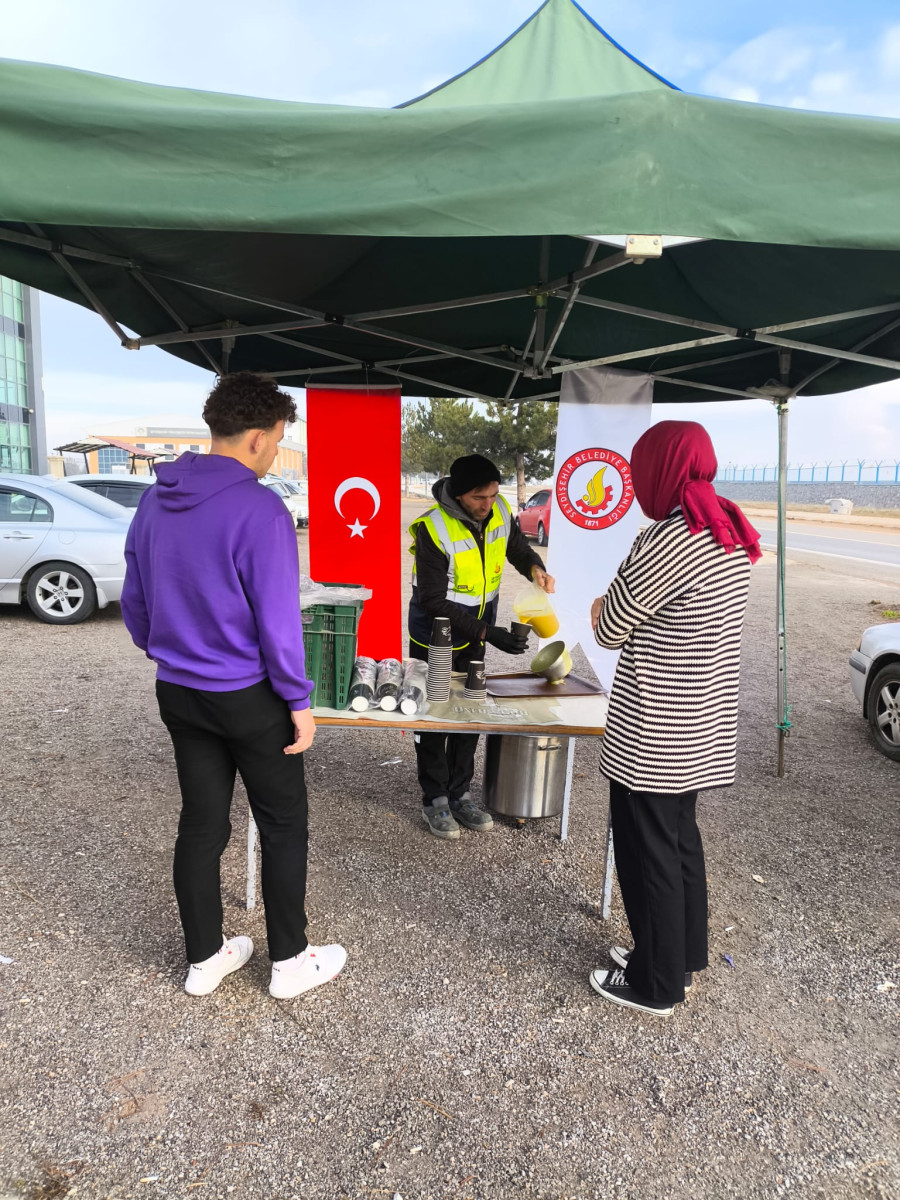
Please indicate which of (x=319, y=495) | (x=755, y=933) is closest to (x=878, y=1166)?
(x=755, y=933)

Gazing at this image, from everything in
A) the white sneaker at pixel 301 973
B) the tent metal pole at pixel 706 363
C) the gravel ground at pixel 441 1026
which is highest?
the tent metal pole at pixel 706 363

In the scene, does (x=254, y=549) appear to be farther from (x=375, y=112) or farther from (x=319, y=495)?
(x=319, y=495)

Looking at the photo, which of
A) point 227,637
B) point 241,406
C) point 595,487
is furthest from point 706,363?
point 227,637

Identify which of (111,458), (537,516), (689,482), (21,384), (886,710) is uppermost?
(111,458)

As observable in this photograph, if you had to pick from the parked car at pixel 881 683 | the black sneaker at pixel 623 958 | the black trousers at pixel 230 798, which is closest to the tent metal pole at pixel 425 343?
the black trousers at pixel 230 798

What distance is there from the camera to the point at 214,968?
2.49 metres

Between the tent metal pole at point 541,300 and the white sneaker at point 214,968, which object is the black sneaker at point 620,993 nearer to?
the white sneaker at point 214,968

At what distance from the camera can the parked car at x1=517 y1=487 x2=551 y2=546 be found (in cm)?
1819

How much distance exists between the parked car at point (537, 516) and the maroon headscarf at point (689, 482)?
15538 mm

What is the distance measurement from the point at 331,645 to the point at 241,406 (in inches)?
46.8

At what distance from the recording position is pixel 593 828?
3.86m

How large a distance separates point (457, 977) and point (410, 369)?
3.73 metres

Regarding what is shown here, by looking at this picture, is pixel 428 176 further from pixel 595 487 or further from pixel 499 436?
pixel 499 436

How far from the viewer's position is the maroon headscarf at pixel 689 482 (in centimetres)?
213
